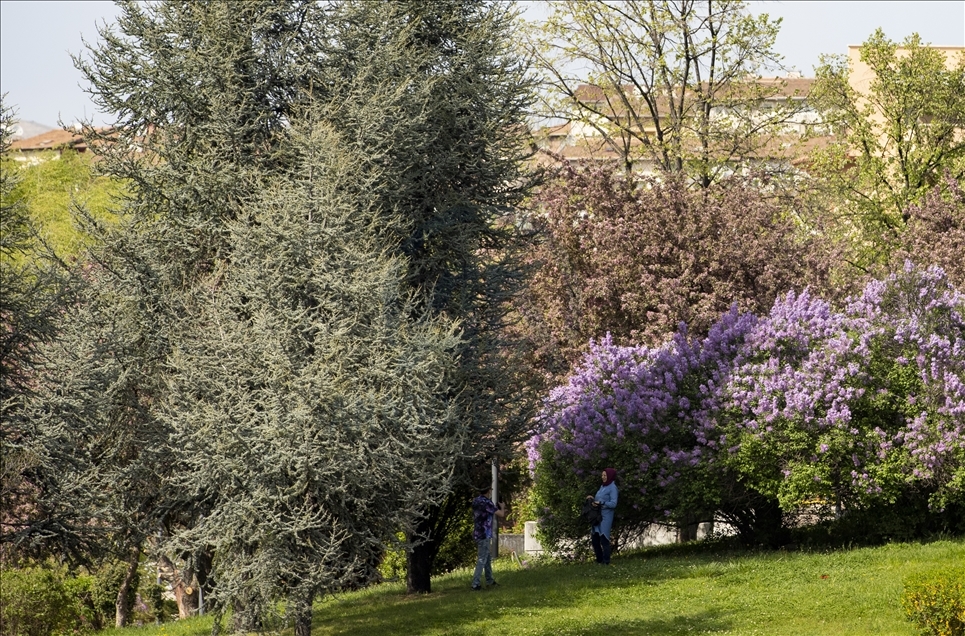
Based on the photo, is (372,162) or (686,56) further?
(686,56)

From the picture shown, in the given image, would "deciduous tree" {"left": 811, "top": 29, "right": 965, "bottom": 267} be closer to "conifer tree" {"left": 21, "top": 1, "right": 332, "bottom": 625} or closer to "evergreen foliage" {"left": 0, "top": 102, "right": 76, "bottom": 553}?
"conifer tree" {"left": 21, "top": 1, "right": 332, "bottom": 625}

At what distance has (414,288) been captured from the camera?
19.3m

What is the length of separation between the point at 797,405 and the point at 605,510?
356 cm

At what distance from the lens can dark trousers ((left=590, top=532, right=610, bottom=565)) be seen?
2039 cm

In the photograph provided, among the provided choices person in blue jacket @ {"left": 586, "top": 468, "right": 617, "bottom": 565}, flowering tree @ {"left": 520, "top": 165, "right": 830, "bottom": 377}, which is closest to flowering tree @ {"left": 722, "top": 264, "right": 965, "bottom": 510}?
person in blue jacket @ {"left": 586, "top": 468, "right": 617, "bottom": 565}

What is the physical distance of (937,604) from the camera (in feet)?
43.3

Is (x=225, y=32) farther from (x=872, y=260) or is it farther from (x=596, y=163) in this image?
(x=872, y=260)

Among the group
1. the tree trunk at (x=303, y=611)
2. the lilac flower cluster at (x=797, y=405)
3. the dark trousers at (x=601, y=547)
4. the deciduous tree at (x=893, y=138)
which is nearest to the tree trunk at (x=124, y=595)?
the lilac flower cluster at (x=797, y=405)

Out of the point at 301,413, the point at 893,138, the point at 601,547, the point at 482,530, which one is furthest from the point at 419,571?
the point at 893,138

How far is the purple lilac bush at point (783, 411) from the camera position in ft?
63.0

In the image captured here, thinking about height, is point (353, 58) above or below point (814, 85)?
Answer: below

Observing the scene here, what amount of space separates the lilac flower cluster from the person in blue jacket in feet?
2.67

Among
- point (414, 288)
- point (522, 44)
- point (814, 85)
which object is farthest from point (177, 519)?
point (814, 85)

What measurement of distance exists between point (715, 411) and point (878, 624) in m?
6.30
